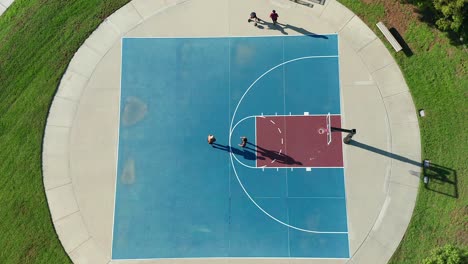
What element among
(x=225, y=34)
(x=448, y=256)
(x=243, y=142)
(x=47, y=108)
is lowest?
(x=448, y=256)

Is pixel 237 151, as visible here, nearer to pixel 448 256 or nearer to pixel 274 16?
pixel 274 16

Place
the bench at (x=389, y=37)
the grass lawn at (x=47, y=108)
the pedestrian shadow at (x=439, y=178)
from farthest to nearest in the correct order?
the bench at (x=389, y=37) < the pedestrian shadow at (x=439, y=178) < the grass lawn at (x=47, y=108)

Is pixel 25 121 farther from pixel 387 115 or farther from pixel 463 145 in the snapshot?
pixel 463 145

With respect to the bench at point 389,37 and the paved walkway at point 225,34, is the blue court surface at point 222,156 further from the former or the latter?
the bench at point 389,37

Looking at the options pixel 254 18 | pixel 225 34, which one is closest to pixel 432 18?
pixel 254 18

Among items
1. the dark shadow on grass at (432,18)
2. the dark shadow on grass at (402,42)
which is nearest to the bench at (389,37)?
the dark shadow on grass at (402,42)

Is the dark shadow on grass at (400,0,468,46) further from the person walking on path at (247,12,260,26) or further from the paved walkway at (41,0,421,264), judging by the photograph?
the person walking on path at (247,12,260,26)
